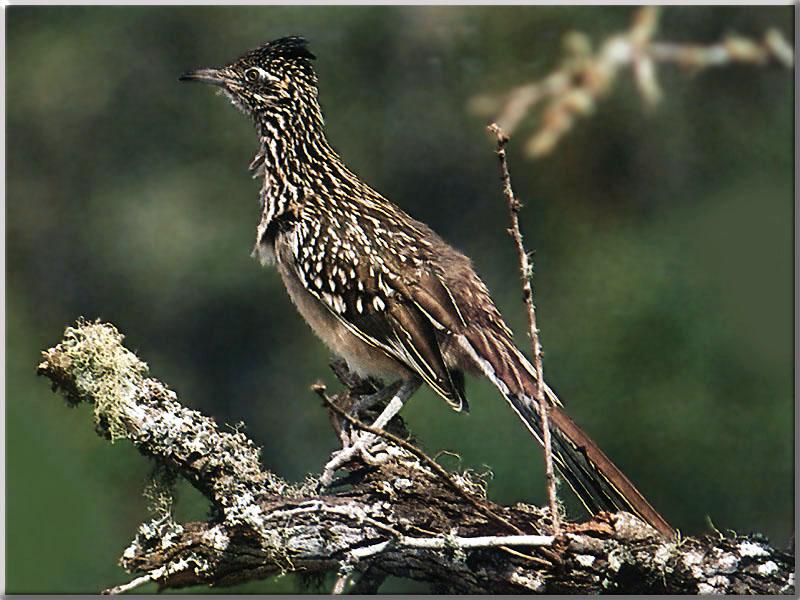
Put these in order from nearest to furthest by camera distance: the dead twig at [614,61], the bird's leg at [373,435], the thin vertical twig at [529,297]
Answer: the dead twig at [614,61] → the thin vertical twig at [529,297] → the bird's leg at [373,435]

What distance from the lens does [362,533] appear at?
117 inches

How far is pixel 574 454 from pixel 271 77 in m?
1.30

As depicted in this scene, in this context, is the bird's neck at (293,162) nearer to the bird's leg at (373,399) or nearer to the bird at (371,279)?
the bird at (371,279)

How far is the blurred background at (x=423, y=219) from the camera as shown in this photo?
357cm

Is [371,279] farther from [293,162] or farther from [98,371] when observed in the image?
[98,371]

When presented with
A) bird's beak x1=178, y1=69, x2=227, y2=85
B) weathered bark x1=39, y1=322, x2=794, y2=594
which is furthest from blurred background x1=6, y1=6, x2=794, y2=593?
bird's beak x1=178, y1=69, x2=227, y2=85

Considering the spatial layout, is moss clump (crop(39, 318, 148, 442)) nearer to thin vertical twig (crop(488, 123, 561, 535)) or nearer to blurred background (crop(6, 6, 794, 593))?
blurred background (crop(6, 6, 794, 593))

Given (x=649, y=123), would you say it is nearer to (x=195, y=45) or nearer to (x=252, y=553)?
(x=195, y=45)

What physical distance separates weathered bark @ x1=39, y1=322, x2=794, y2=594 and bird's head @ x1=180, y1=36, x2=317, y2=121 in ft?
2.65

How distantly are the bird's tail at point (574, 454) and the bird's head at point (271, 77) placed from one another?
929 millimetres

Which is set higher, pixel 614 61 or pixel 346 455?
pixel 614 61

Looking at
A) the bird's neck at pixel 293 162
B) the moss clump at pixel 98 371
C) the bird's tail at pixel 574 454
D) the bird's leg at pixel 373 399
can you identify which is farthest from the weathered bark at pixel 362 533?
the bird's neck at pixel 293 162

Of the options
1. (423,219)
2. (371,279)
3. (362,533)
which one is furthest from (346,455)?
(423,219)

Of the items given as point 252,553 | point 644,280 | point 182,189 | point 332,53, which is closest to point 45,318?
point 182,189
